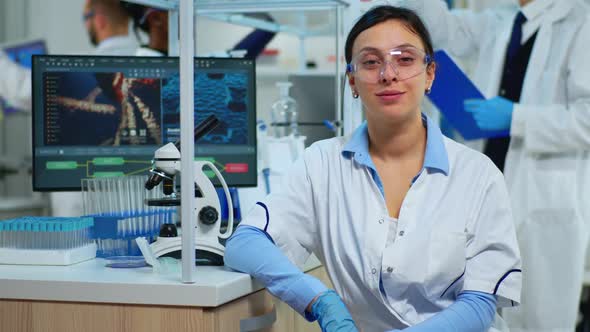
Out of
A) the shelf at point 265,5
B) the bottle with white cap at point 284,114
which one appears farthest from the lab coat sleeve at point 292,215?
the bottle with white cap at point 284,114

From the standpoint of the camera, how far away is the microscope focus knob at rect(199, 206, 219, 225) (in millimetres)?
1651

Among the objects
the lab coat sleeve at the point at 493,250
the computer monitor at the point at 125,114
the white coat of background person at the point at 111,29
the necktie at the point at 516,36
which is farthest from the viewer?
the white coat of background person at the point at 111,29

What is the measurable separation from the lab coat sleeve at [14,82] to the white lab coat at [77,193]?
764mm

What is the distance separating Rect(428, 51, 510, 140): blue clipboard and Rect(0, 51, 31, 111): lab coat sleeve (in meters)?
2.18

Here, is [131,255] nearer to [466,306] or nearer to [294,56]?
[466,306]

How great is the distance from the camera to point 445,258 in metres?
1.52

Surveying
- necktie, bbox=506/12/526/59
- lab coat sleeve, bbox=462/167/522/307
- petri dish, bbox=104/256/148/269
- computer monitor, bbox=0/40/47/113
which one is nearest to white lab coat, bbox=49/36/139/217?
petri dish, bbox=104/256/148/269

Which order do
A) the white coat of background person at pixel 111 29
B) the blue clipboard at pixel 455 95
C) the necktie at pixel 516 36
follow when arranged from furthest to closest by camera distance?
the white coat of background person at pixel 111 29 → the necktie at pixel 516 36 → the blue clipboard at pixel 455 95

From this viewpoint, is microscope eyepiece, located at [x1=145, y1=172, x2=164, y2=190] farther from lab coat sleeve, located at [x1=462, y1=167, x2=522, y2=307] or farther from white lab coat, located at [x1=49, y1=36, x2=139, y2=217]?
white lab coat, located at [x1=49, y1=36, x2=139, y2=217]

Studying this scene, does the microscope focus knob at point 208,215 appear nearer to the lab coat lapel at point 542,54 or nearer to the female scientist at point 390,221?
the female scientist at point 390,221

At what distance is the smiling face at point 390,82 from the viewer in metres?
1.58

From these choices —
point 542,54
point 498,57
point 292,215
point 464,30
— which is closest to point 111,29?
point 464,30

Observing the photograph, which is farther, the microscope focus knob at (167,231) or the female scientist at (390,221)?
the microscope focus knob at (167,231)

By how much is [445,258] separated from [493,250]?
0.32ft
